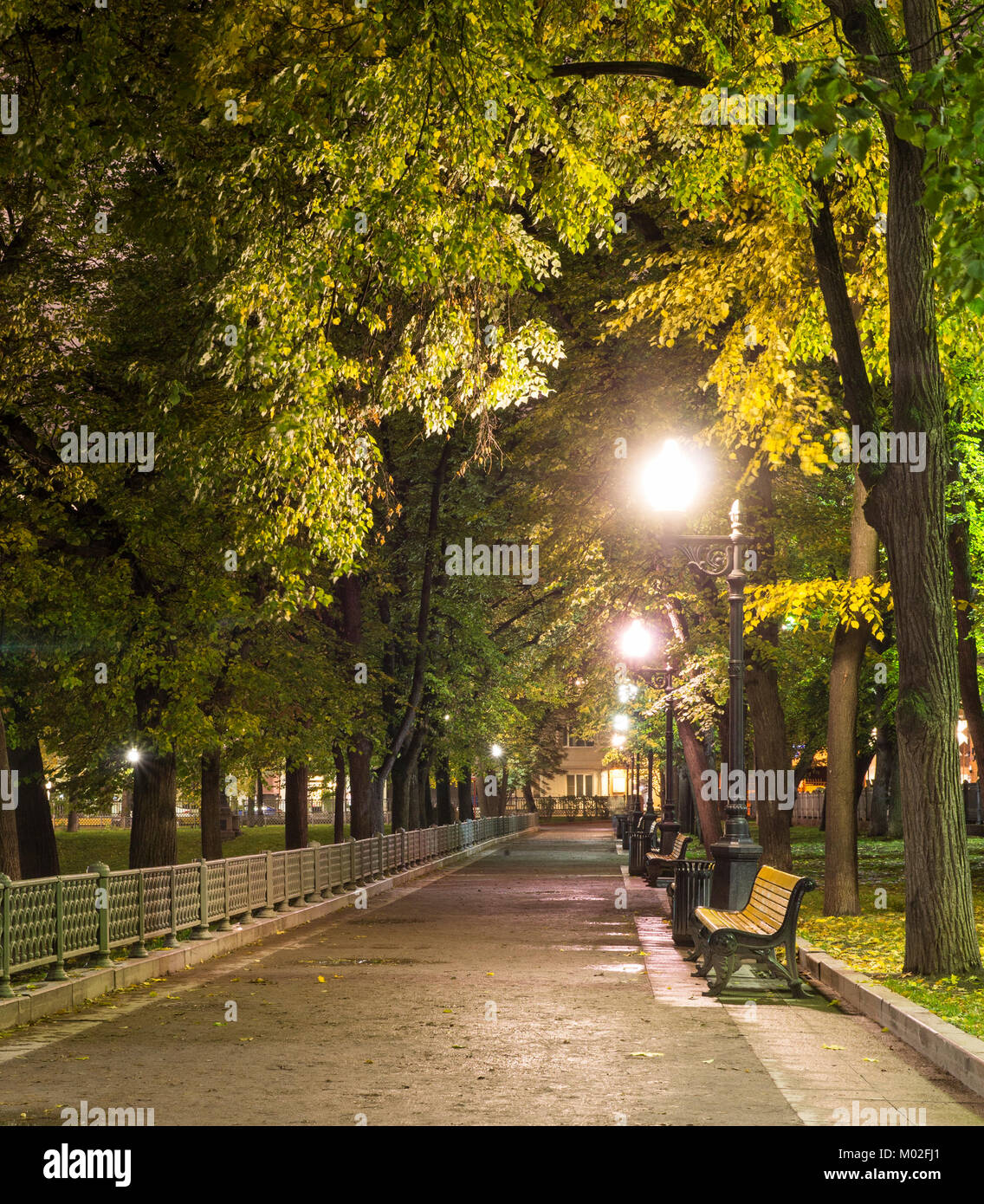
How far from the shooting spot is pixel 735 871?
50.6 feet

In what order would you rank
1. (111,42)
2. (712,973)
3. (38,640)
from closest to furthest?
(111,42), (712,973), (38,640)

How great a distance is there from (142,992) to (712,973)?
5414mm

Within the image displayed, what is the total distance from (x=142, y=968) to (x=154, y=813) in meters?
5.48

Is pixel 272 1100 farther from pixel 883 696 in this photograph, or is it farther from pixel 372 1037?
pixel 883 696

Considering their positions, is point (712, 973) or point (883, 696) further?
point (883, 696)

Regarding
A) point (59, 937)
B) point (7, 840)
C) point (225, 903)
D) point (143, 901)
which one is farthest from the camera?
point (7, 840)

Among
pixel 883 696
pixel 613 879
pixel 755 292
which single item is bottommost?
pixel 613 879

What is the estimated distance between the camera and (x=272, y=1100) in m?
7.66

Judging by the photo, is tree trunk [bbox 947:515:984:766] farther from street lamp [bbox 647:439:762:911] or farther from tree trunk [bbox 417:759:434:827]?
tree trunk [bbox 417:759:434:827]

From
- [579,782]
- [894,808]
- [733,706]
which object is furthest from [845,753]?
[579,782]

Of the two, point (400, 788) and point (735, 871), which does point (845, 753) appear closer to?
point (735, 871)

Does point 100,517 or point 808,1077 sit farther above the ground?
point 100,517

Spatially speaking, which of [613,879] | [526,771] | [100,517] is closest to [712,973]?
[100,517]
